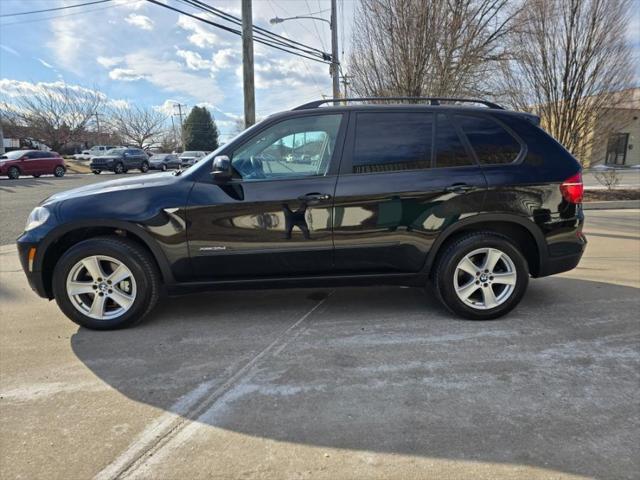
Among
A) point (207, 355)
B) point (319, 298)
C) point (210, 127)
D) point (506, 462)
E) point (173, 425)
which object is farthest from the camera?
point (210, 127)

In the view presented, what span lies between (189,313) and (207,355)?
3.17 ft

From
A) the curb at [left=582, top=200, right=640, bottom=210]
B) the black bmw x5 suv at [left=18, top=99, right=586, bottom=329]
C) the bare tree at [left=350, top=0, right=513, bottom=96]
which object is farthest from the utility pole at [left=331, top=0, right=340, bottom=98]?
the black bmw x5 suv at [left=18, top=99, right=586, bottom=329]

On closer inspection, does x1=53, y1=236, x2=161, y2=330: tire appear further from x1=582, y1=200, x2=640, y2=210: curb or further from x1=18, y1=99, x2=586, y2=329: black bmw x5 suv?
x1=582, y1=200, x2=640, y2=210: curb

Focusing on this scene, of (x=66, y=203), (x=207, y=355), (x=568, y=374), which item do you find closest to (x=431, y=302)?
(x=568, y=374)

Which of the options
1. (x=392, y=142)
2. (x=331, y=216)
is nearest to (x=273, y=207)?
(x=331, y=216)

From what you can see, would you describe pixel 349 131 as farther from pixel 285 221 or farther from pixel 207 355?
pixel 207 355

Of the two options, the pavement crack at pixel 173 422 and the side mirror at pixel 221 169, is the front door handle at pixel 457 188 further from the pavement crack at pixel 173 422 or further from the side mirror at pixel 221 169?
the pavement crack at pixel 173 422

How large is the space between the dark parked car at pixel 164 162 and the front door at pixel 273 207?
121 feet

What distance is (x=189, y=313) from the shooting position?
4230 mm

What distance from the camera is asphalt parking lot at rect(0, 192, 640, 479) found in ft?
7.32

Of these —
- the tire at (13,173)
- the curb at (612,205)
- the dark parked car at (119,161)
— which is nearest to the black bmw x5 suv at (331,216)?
the curb at (612,205)

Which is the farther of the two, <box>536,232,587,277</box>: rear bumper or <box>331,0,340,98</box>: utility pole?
<box>331,0,340,98</box>: utility pole

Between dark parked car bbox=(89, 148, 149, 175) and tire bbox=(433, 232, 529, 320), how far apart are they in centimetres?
3254

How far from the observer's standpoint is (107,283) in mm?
3742
